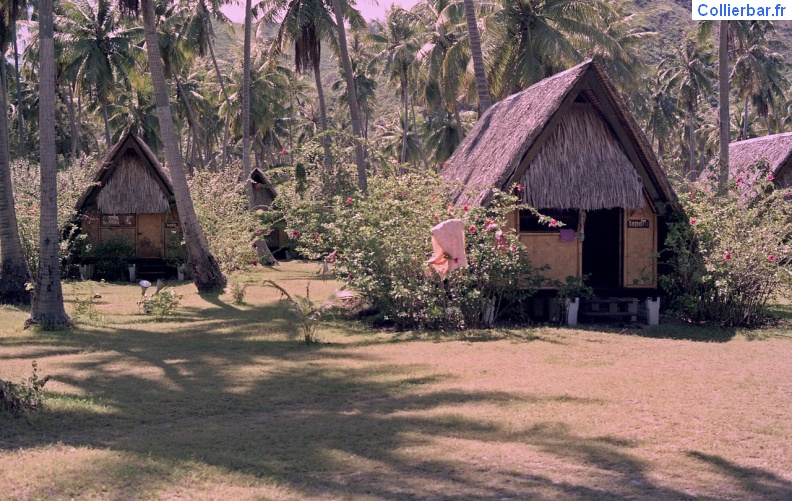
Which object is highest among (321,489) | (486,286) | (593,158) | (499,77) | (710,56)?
(710,56)

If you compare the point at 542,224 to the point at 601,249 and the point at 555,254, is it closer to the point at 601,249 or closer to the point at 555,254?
the point at 555,254

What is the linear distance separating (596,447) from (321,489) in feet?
7.43

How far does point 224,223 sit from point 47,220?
8.73 metres

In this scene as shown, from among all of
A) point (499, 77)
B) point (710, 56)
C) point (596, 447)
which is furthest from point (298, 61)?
point (710, 56)

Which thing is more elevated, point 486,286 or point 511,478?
point 486,286

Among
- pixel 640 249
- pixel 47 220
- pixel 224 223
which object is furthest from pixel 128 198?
pixel 640 249

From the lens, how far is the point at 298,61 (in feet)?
93.2

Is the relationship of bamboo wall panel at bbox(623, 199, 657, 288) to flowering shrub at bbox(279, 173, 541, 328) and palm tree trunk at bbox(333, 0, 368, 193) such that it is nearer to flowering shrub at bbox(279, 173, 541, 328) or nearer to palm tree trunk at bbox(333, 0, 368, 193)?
flowering shrub at bbox(279, 173, 541, 328)

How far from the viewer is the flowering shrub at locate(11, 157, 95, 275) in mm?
18625

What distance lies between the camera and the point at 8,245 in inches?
583

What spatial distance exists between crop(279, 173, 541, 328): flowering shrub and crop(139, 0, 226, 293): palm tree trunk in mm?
4720

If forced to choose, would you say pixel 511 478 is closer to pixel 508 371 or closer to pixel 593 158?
pixel 508 371

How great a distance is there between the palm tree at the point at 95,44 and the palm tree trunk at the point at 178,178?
17381mm

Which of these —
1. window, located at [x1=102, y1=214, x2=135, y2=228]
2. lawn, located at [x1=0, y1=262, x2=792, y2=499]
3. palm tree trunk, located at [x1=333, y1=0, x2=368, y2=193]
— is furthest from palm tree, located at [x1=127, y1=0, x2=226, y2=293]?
window, located at [x1=102, y1=214, x2=135, y2=228]
